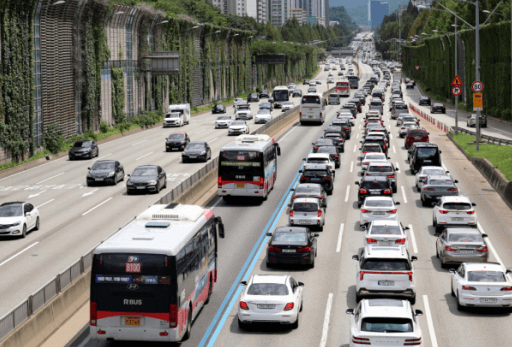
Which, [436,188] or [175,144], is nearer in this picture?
[436,188]

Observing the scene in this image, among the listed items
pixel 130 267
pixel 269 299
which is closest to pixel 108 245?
pixel 130 267

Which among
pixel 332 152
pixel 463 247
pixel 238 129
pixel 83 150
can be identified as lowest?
pixel 463 247

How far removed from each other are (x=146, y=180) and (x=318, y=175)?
10073mm

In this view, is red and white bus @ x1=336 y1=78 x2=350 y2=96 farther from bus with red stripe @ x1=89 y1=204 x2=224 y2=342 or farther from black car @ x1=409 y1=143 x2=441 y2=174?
bus with red stripe @ x1=89 y1=204 x2=224 y2=342

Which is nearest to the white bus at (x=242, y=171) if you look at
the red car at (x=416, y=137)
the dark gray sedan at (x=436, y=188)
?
the dark gray sedan at (x=436, y=188)

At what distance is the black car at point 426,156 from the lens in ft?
173

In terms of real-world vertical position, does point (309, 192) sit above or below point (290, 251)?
above

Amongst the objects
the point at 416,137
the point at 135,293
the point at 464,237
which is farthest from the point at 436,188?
the point at 135,293

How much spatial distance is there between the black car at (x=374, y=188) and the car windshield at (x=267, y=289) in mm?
21187

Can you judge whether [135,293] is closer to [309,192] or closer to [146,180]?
[309,192]

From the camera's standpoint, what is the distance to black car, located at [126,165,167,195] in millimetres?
44812

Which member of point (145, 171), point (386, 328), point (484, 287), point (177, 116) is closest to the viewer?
point (386, 328)

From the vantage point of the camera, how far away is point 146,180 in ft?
148

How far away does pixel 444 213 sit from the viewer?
115 feet
